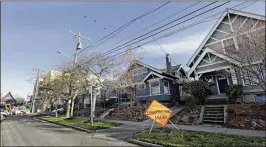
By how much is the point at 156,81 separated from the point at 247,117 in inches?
605

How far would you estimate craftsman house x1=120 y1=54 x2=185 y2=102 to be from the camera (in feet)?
89.7

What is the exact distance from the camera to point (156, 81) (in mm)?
28594

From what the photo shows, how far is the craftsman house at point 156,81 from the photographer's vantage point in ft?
89.7

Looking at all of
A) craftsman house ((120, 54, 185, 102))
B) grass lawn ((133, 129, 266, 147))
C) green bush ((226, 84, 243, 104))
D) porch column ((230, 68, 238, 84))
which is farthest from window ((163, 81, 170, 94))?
grass lawn ((133, 129, 266, 147))

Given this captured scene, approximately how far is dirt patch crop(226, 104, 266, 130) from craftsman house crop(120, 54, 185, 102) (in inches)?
470

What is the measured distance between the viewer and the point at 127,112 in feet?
74.8

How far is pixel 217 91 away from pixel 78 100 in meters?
26.1

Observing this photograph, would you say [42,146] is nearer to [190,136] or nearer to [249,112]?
[190,136]

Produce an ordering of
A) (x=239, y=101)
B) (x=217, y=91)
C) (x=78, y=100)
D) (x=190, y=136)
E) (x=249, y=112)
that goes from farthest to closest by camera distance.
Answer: (x=78, y=100) → (x=217, y=91) → (x=239, y=101) → (x=249, y=112) → (x=190, y=136)

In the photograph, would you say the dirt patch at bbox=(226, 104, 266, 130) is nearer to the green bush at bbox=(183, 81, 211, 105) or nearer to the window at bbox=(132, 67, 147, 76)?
the green bush at bbox=(183, 81, 211, 105)

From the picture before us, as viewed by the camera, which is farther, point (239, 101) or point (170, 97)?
point (170, 97)

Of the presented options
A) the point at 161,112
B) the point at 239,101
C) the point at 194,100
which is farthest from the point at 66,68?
the point at 239,101

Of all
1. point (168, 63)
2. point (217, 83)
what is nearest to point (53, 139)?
point (217, 83)

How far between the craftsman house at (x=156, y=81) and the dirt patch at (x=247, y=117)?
11926 mm
